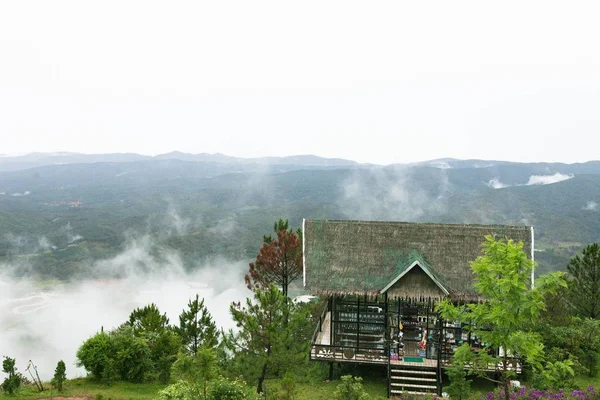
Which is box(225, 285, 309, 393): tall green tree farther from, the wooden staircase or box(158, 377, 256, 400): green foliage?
the wooden staircase

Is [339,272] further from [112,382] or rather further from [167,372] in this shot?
[112,382]

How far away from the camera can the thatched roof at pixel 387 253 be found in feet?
65.2

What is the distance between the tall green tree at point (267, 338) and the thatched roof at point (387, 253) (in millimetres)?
3486

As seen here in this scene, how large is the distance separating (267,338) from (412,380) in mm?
6920

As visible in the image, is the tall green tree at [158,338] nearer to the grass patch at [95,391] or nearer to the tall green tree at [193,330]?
the tall green tree at [193,330]

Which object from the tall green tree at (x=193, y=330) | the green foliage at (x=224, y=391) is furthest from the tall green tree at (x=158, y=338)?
the green foliage at (x=224, y=391)

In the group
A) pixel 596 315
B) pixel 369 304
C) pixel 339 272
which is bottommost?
pixel 596 315

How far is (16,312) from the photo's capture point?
81938 millimetres

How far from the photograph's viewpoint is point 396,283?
19.7 metres

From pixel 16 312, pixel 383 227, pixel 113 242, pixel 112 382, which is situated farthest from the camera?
pixel 113 242

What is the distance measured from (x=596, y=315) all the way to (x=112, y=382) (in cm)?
2662

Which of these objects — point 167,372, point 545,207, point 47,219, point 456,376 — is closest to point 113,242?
point 47,219

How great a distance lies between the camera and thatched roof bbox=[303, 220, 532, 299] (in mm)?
19875

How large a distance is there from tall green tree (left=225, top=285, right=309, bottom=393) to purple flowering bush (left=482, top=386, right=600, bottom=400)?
7.02 m
